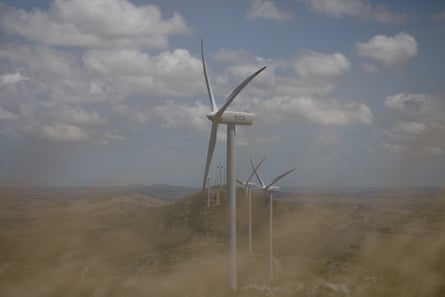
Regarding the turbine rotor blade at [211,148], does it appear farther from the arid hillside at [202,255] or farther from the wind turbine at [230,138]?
the arid hillside at [202,255]

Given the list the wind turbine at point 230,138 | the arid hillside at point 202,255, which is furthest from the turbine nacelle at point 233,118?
the arid hillside at point 202,255

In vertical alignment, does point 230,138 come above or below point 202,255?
above

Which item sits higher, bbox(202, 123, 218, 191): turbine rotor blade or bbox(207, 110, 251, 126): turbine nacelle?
bbox(207, 110, 251, 126): turbine nacelle

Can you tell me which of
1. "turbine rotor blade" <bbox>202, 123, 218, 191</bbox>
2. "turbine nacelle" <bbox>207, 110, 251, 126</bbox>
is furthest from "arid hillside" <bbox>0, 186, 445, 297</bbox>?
"turbine nacelle" <bbox>207, 110, 251, 126</bbox>

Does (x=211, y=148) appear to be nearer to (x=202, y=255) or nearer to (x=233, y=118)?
(x=233, y=118)

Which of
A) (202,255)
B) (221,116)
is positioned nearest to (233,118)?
(221,116)

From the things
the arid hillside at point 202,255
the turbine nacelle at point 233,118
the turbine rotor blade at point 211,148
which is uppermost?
the turbine nacelle at point 233,118

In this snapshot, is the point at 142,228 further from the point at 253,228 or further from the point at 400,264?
the point at 400,264

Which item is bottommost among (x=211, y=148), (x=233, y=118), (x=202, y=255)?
(x=202, y=255)

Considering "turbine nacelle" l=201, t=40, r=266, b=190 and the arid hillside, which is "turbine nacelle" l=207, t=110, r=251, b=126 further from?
the arid hillside

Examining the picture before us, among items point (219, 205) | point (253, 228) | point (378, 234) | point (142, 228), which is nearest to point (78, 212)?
point (142, 228)

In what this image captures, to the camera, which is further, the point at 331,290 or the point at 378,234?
the point at 378,234
